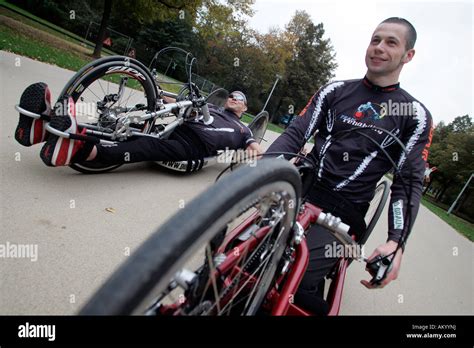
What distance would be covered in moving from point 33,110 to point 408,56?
9.10 feet

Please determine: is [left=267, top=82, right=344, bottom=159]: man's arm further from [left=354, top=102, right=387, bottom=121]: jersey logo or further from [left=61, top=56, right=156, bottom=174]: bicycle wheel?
[left=61, top=56, right=156, bottom=174]: bicycle wheel

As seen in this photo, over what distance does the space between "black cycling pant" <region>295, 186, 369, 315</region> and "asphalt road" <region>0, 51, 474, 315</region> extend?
3.58 feet

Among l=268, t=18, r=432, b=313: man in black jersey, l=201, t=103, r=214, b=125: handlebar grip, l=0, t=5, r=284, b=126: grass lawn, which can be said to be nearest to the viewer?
l=268, t=18, r=432, b=313: man in black jersey

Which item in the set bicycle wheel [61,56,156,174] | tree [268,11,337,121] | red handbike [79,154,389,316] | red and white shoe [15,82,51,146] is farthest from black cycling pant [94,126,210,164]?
tree [268,11,337,121]

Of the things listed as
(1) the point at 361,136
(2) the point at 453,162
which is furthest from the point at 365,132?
(2) the point at 453,162

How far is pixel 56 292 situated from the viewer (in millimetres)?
1703

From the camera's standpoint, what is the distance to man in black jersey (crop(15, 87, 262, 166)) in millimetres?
2477

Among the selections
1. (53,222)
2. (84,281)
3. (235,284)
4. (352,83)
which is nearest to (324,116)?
(352,83)

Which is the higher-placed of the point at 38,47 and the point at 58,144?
the point at 38,47

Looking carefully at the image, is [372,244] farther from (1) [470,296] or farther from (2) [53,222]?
(2) [53,222]

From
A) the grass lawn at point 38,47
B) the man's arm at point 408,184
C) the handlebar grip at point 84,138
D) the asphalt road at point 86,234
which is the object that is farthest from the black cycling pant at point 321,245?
the grass lawn at point 38,47

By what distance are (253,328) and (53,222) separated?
1648 mm

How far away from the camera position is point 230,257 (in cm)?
125

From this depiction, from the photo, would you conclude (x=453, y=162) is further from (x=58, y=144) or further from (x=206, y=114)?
(x=58, y=144)
